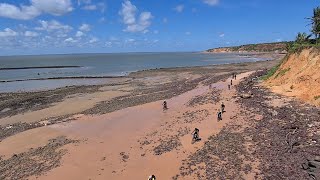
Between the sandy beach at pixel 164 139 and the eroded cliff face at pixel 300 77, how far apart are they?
161 centimetres

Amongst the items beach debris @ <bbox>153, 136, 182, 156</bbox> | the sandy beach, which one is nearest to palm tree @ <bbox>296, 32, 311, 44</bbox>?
the sandy beach

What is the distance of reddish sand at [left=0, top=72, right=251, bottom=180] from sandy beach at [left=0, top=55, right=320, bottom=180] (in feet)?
0.20

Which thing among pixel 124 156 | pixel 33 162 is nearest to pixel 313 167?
pixel 124 156

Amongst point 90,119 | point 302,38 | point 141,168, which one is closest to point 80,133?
point 90,119

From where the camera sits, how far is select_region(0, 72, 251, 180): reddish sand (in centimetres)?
1992

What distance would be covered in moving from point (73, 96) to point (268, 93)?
27.0 meters

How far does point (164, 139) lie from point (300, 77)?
63.2 ft

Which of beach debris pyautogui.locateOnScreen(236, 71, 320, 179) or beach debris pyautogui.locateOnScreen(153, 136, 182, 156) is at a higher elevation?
beach debris pyautogui.locateOnScreen(236, 71, 320, 179)

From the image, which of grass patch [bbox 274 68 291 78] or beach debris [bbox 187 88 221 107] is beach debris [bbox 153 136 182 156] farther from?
grass patch [bbox 274 68 291 78]

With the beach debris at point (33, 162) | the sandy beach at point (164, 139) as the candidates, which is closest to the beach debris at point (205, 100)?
the sandy beach at point (164, 139)

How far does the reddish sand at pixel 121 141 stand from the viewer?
784 inches

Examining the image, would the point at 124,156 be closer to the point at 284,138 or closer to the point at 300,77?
the point at 284,138

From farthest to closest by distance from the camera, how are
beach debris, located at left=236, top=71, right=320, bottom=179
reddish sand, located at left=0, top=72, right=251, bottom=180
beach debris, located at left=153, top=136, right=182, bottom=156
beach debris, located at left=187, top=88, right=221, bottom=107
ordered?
1. beach debris, located at left=187, top=88, right=221, bottom=107
2. beach debris, located at left=153, top=136, right=182, bottom=156
3. reddish sand, located at left=0, top=72, right=251, bottom=180
4. beach debris, located at left=236, top=71, right=320, bottom=179

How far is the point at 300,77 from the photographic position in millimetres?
36594
